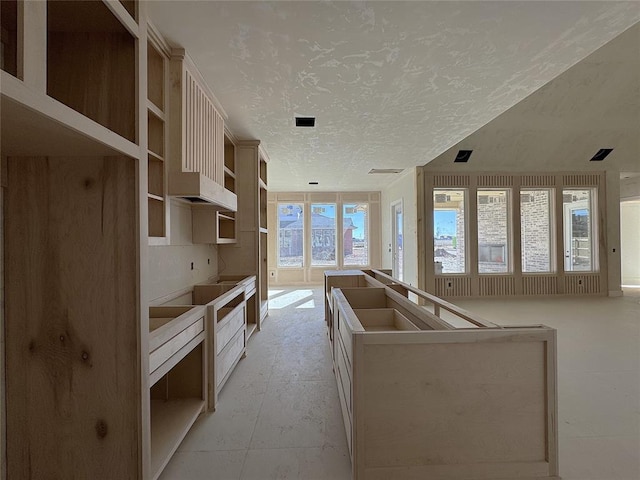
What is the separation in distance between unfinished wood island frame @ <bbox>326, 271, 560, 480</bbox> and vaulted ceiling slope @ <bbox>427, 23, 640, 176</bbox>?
4.64 m

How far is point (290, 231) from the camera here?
8797 millimetres

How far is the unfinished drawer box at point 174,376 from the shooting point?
1562 millimetres

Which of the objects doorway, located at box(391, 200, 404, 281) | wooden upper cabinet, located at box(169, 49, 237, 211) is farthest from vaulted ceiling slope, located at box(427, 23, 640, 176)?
→ wooden upper cabinet, located at box(169, 49, 237, 211)

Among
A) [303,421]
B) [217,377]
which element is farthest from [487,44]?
[217,377]

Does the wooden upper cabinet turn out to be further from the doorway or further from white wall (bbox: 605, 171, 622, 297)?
white wall (bbox: 605, 171, 622, 297)

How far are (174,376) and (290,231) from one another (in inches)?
263

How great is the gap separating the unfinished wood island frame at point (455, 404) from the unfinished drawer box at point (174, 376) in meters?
1.02

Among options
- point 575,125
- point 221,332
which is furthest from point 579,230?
point 221,332

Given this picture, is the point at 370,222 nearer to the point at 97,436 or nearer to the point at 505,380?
the point at 505,380

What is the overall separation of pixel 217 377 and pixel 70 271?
4.74ft

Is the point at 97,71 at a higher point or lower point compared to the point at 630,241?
higher

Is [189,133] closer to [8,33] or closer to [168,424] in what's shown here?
[8,33]

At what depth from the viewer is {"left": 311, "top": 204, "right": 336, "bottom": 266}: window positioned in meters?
8.80

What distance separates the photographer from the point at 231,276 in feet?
13.3
